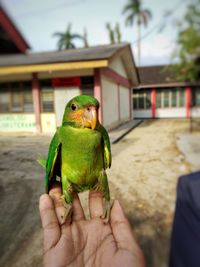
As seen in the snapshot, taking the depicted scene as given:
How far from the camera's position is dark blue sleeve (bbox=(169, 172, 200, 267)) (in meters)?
1.87

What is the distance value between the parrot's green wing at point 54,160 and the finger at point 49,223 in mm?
332

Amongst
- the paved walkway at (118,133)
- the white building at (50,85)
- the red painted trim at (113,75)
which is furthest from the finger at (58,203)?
the red painted trim at (113,75)

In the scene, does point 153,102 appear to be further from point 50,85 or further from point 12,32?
point 12,32

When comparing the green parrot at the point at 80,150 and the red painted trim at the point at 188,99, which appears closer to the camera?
the green parrot at the point at 80,150

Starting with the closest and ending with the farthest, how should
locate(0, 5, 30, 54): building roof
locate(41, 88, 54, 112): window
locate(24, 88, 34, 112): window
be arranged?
locate(0, 5, 30, 54): building roof < locate(41, 88, 54, 112): window < locate(24, 88, 34, 112): window

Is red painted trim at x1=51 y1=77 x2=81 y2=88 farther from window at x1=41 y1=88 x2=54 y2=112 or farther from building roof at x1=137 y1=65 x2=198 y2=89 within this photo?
building roof at x1=137 y1=65 x2=198 y2=89

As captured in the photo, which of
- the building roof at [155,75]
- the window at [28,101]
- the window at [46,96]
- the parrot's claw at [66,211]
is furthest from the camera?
the building roof at [155,75]

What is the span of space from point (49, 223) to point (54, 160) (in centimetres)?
56

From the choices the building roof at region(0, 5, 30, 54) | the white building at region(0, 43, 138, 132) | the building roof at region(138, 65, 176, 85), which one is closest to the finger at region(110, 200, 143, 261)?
the white building at region(0, 43, 138, 132)

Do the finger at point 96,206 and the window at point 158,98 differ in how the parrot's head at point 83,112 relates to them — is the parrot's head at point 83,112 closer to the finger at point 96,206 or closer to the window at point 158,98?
the finger at point 96,206

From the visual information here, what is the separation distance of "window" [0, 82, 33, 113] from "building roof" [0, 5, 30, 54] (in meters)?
1.63

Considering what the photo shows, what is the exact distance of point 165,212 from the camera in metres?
4.01

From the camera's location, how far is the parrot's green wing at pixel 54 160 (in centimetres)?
124

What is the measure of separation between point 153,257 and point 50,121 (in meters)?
8.83
